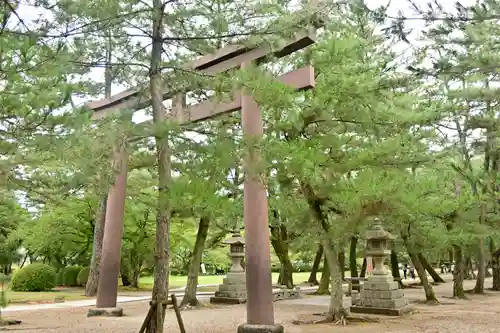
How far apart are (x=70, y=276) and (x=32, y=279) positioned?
4733mm

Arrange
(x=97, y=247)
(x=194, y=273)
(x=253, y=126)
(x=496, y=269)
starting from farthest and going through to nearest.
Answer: (x=496, y=269), (x=97, y=247), (x=194, y=273), (x=253, y=126)

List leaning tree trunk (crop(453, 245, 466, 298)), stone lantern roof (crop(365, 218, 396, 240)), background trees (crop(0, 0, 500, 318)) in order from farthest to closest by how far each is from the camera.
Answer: leaning tree trunk (crop(453, 245, 466, 298)) < stone lantern roof (crop(365, 218, 396, 240)) < background trees (crop(0, 0, 500, 318))

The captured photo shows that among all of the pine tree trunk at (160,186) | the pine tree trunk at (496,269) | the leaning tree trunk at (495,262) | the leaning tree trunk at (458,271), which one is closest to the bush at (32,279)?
the pine tree trunk at (160,186)

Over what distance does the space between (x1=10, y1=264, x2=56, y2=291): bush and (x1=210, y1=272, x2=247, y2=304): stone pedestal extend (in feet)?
26.0

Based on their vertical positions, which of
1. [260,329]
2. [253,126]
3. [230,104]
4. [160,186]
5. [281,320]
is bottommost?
[281,320]

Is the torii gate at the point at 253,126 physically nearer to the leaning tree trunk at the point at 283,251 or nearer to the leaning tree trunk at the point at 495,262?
the leaning tree trunk at the point at 283,251

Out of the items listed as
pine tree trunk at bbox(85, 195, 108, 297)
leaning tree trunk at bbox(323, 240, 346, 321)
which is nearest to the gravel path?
leaning tree trunk at bbox(323, 240, 346, 321)

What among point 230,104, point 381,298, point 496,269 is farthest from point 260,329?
point 496,269

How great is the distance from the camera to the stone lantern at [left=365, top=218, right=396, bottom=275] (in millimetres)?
10867

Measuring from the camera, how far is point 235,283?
13.5 metres

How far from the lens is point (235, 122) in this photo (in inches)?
406

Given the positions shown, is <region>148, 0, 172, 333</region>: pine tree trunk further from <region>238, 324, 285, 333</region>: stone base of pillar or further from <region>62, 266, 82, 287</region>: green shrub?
<region>62, 266, 82, 287</region>: green shrub

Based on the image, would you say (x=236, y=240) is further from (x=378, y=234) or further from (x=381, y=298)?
(x=381, y=298)

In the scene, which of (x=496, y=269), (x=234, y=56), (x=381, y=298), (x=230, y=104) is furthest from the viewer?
(x=496, y=269)
